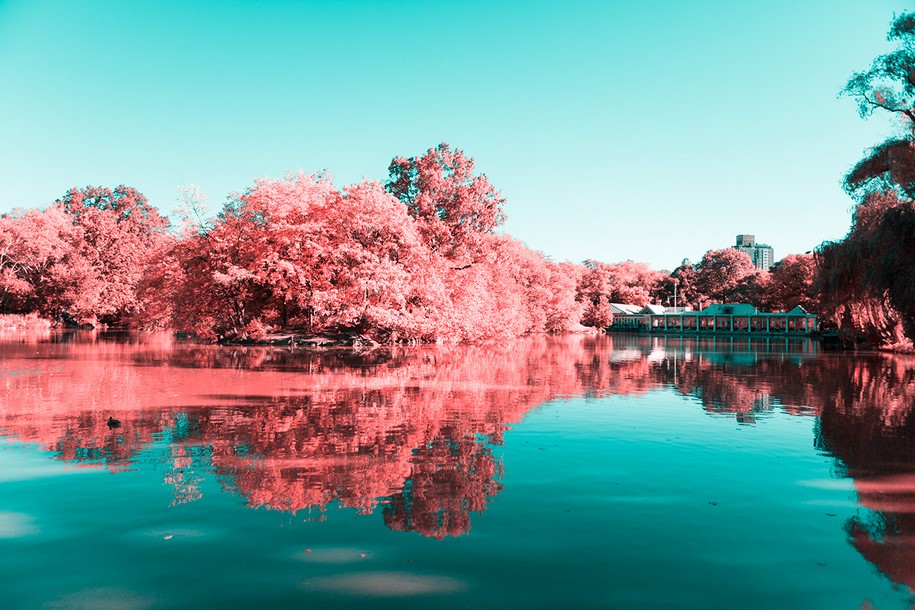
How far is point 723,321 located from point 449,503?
267 ft

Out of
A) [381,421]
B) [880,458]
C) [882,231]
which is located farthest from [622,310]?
[880,458]

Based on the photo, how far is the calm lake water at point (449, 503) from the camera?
415 centimetres

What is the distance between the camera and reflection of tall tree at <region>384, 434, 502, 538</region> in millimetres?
5352

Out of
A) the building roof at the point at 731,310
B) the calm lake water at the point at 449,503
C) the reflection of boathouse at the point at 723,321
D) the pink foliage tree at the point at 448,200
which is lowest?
the calm lake water at the point at 449,503

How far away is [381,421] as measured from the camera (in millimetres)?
10086

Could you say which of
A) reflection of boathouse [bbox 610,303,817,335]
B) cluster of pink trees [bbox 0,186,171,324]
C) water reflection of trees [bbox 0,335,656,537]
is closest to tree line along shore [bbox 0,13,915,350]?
water reflection of trees [bbox 0,335,656,537]

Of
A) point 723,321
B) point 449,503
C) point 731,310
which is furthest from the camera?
point 723,321

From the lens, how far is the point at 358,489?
6.25 m

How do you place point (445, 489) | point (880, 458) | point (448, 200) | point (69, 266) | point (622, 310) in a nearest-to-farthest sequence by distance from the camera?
point (445, 489)
point (880, 458)
point (448, 200)
point (69, 266)
point (622, 310)

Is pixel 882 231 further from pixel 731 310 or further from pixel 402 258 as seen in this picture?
pixel 731 310

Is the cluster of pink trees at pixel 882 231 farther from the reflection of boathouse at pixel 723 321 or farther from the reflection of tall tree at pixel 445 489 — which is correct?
the reflection of boathouse at pixel 723 321

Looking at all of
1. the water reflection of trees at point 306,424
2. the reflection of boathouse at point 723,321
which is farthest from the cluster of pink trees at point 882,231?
the reflection of boathouse at point 723,321

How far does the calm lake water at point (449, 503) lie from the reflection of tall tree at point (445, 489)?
3 centimetres

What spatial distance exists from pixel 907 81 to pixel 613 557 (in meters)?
22.9
